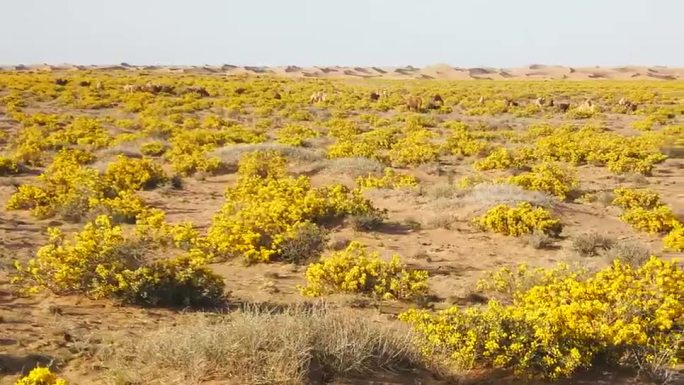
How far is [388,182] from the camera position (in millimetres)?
14383

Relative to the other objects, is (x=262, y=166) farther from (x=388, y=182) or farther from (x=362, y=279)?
(x=362, y=279)

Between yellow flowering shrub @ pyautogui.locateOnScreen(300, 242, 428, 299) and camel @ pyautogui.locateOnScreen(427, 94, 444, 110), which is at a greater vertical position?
camel @ pyautogui.locateOnScreen(427, 94, 444, 110)

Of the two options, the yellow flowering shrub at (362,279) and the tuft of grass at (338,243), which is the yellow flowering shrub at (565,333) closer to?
the yellow flowering shrub at (362,279)

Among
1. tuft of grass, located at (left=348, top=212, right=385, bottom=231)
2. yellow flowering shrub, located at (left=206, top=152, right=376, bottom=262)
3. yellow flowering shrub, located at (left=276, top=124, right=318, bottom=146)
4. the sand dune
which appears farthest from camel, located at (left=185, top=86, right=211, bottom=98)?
the sand dune

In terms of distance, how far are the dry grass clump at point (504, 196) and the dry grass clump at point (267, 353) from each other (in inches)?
280

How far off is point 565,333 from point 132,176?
1136 centimetres

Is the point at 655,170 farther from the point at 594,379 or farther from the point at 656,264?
the point at 594,379

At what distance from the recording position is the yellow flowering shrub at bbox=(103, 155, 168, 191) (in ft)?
45.1

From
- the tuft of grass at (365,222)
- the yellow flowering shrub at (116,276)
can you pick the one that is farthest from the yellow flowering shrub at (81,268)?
the tuft of grass at (365,222)

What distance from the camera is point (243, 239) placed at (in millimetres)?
9203

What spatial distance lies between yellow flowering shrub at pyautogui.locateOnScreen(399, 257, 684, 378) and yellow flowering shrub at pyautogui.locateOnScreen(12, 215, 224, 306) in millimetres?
2705

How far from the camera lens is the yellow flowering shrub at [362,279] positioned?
25.0 ft

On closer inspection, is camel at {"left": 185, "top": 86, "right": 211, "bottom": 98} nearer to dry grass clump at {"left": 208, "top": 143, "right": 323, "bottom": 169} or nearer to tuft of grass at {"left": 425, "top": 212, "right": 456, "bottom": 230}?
dry grass clump at {"left": 208, "top": 143, "right": 323, "bottom": 169}

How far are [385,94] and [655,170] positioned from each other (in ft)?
94.6
